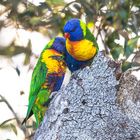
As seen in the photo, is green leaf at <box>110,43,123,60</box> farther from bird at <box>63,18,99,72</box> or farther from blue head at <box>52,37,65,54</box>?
blue head at <box>52,37,65,54</box>

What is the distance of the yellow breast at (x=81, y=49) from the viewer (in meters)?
1.91

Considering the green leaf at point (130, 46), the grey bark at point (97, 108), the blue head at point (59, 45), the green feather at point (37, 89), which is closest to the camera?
the grey bark at point (97, 108)

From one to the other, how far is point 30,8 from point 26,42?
0.25 m

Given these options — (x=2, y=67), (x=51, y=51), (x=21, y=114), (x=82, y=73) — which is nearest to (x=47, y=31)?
(x=2, y=67)

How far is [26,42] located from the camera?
2891 millimetres

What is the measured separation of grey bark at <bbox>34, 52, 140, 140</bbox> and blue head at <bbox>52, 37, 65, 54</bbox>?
595 millimetres

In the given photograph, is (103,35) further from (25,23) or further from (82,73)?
(82,73)

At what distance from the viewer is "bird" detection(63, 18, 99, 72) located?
6.28 feet

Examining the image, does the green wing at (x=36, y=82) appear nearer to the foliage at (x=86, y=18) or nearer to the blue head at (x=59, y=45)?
the blue head at (x=59, y=45)

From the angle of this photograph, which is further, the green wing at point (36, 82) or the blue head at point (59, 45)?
the blue head at point (59, 45)

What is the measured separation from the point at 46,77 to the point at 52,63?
5cm

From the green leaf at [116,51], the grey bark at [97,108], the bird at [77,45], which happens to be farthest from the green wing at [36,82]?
the green leaf at [116,51]

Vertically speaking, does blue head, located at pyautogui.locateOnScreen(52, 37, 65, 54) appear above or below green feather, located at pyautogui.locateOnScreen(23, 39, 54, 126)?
above

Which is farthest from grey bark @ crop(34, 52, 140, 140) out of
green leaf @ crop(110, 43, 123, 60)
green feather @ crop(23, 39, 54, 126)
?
green leaf @ crop(110, 43, 123, 60)
